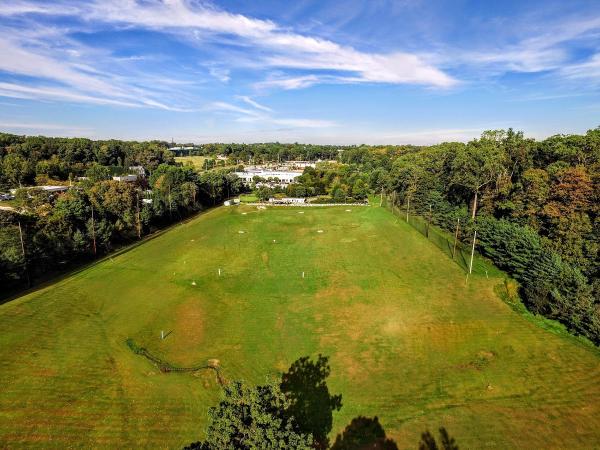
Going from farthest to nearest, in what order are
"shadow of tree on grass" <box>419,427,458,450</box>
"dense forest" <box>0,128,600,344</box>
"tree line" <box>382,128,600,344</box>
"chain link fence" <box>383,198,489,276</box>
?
1. "chain link fence" <box>383,198,489,276</box>
2. "dense forest" <box>0,128,600,344</box>
3. "tree line" <box>382,128,600,344</box>
4. "shadow of tree on grass" <box>419,427,458,450</box>

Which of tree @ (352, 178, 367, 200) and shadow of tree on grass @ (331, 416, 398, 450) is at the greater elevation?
tree @ (352, 178, 367, 200)

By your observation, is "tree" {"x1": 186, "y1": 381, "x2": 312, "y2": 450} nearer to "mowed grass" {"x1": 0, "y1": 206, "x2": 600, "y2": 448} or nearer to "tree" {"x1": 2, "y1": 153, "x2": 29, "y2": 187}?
"mowed grass" {"x1": 0, "y1": 206, "x2": 600, "y2": 448}

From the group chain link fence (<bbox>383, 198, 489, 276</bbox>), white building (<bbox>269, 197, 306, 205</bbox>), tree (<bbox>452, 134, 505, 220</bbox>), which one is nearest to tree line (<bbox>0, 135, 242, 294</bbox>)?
white building (<bbox>269, 197, 306, 205</bbox>)

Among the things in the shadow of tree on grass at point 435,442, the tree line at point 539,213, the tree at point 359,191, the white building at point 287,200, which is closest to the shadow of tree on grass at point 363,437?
the shadow of tree on grass at point 435,442

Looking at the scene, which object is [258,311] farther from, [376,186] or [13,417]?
[376,186]

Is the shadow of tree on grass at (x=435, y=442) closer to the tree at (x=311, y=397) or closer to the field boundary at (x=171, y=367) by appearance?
the tree at (x=311, y=397)

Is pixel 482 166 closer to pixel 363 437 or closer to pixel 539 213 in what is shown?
pixel 539 213
